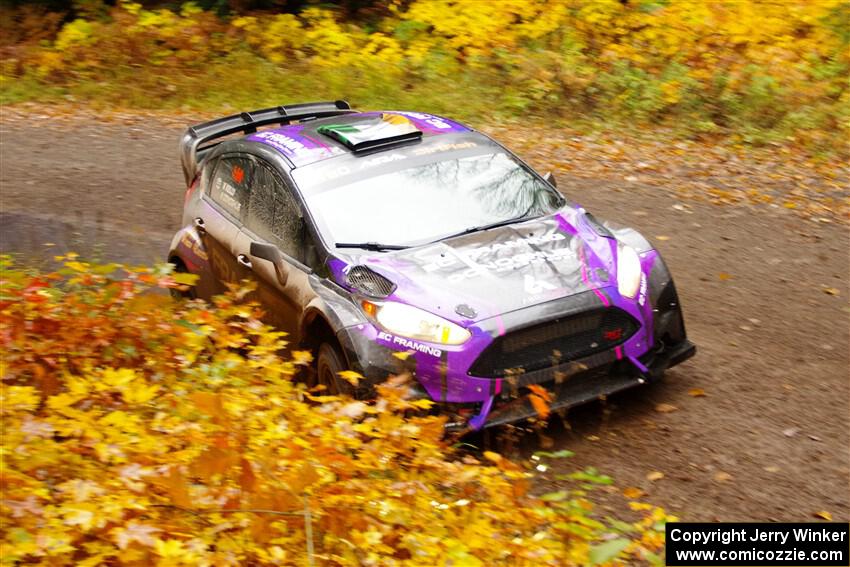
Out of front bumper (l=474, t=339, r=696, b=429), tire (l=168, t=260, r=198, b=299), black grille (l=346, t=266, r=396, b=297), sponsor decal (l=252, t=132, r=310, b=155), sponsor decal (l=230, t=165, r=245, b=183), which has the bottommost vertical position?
tire (l=168, t=260, r=198, b=299)

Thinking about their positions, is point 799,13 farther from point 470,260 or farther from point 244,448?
point 244,448

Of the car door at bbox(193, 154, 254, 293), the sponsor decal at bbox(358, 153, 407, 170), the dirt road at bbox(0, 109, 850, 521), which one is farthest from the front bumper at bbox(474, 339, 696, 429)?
the car door at bbox(193, 154, 254, 293)

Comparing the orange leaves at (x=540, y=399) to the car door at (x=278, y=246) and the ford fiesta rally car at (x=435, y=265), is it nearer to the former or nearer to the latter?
the ford fiesta rally car at (x=435, y=265)

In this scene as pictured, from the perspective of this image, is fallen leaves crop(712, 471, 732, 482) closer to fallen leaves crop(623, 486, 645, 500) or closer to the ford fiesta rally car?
fallen leaves crop(623, 486, 645, 500)

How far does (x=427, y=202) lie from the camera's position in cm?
693

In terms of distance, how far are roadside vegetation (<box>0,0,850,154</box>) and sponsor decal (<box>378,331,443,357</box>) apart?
25.6 feet

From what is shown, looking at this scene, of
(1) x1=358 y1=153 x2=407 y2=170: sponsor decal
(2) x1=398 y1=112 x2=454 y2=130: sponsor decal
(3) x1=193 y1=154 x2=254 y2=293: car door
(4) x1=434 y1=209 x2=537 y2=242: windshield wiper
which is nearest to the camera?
(4) x1=434 y1=209 x2=537 y2=242: windshield wiper

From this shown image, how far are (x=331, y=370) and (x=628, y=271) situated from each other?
6.55 feet

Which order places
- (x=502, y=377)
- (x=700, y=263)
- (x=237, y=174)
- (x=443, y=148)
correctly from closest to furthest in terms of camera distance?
1. (x=502, y=377)
2. (x=443, y=148)
3. (x=237, y=174)
4. (x=700, y=263)

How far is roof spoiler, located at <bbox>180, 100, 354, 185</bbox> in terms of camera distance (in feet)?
27.8

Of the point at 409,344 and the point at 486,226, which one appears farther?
the point at 486,226

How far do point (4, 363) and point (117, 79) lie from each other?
1274cm

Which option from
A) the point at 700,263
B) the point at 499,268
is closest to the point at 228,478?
the point at 499,268

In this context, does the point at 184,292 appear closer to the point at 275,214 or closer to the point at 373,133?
the point at 275,214
